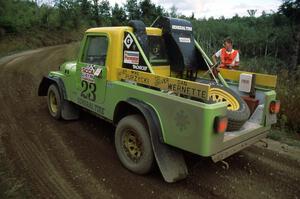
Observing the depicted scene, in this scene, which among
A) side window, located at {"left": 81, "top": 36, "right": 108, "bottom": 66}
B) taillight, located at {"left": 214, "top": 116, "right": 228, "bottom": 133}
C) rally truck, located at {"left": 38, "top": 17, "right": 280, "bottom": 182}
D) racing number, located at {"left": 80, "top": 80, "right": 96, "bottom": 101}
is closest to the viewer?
taillight, located at {"left": 214, "top": 116, "right": 228, "bottom": 133}

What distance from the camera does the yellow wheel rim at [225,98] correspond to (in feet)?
14.5

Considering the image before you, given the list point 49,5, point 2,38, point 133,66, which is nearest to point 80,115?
point 133,66

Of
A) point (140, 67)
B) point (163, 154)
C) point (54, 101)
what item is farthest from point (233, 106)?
point (54, 101)

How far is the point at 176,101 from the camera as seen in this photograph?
3.61m

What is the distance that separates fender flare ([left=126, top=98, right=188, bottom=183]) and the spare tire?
82 centimetres

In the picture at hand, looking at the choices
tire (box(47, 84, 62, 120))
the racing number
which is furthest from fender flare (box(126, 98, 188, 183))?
tire (box(47, 84, 62, 120))

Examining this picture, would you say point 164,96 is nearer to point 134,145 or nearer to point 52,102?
point 134,145

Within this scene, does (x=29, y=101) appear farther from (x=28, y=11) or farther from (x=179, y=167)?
(x=28, y=11)

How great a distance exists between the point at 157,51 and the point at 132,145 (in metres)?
1.72

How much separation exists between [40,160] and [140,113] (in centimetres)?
171

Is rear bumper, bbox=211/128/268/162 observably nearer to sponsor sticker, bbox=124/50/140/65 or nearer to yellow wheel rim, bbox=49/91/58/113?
sponsor sticker, bbox=124/50/140/65

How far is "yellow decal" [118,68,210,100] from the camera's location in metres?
3.54

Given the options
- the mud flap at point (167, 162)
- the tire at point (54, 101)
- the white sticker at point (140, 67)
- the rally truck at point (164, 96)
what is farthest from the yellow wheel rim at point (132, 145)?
the tire at point (54, 101)

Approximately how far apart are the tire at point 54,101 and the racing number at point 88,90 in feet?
3.30
